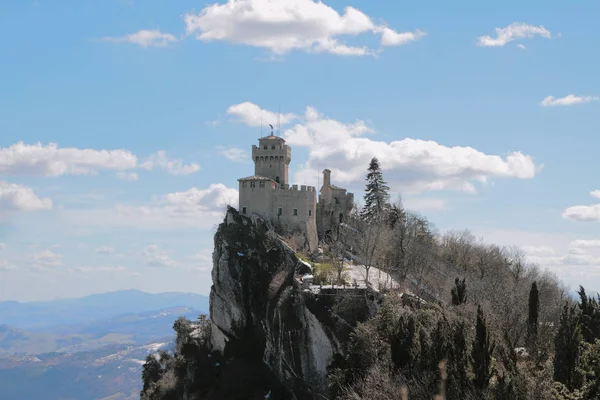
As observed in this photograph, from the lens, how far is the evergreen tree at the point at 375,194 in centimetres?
8769

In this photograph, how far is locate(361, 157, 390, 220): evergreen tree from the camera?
87.7 m

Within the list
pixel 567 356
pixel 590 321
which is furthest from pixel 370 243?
pixel 567 356

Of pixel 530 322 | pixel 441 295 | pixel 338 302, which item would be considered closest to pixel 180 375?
pixel 338 302

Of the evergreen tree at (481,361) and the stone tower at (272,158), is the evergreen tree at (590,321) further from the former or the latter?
the stone tower at (272,158)

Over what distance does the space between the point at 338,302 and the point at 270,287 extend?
1312 centimetres

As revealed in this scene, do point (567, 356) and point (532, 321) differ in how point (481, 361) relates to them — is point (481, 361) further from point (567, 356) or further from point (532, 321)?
point (532, 321)

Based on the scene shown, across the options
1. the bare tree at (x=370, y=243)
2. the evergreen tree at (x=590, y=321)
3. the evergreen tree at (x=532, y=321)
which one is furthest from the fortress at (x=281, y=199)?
the evergreen tree at (x=590, y=321)

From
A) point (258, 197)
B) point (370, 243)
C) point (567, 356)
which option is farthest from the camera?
point (258, 197)

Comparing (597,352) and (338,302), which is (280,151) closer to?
(338,302)

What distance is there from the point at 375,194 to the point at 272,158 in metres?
17.1

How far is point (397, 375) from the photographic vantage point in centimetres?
3797

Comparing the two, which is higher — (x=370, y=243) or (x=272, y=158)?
(x=272, y=158)

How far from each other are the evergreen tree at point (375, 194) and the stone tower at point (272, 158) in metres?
13.7

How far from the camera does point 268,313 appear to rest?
224ft
